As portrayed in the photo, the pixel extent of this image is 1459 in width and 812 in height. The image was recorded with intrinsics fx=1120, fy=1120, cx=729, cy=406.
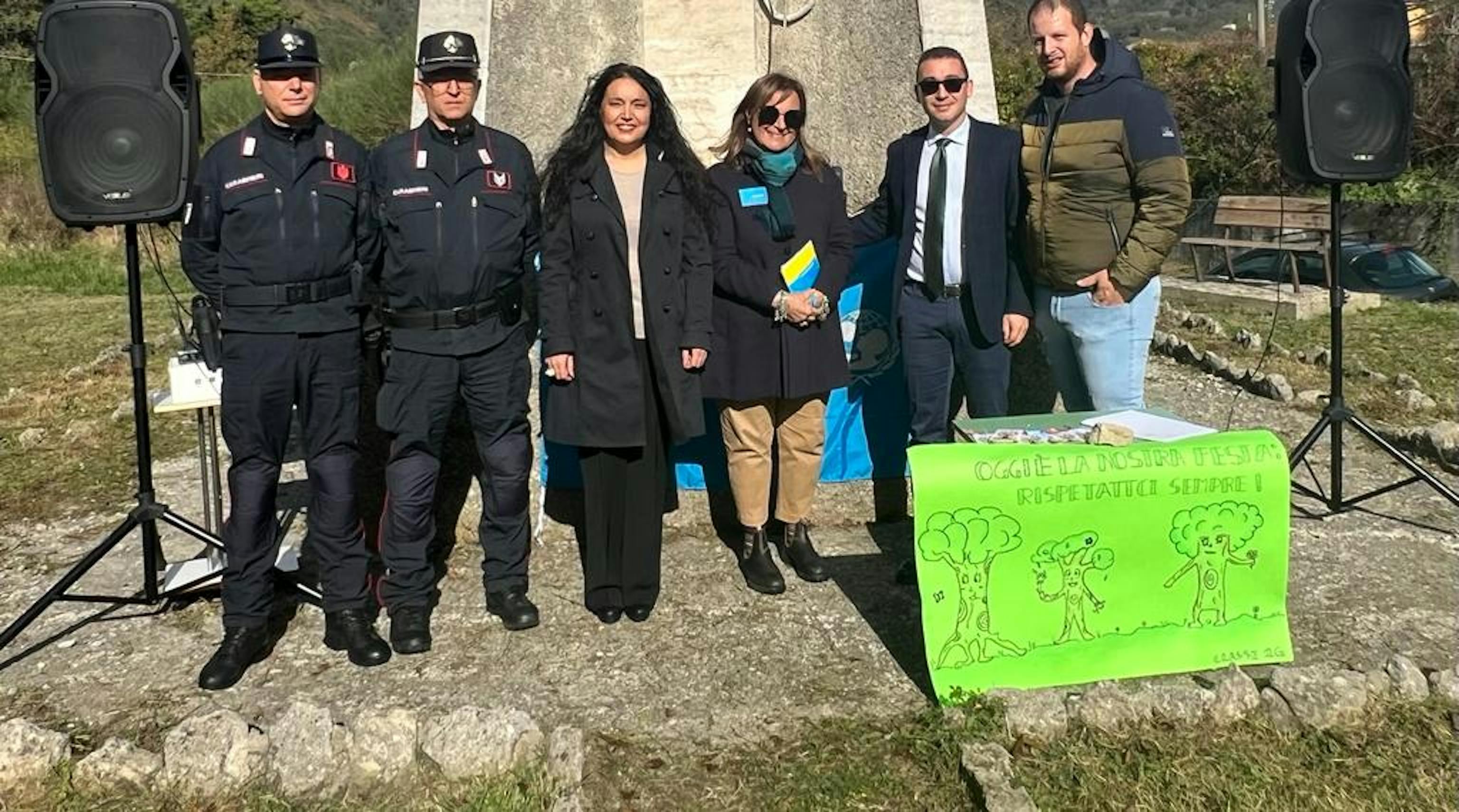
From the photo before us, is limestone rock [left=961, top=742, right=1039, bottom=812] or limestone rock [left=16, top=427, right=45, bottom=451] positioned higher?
limestone rock [left=16, top=427, right=45, bottom=451]

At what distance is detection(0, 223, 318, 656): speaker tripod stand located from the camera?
3580 millimetres

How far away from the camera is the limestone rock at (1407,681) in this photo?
121 inches

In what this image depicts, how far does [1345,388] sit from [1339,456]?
115 inches

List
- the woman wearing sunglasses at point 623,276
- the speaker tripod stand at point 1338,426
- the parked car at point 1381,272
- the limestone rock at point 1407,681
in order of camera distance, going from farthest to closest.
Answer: the parked car at point 1381,272 < the speaker tripod stand at point 1338,426 < the woman wearing sunglasses at point 623,276 < the limestone rock at point 1407,681

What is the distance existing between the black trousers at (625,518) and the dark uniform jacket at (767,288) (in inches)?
13.0

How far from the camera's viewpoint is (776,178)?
12.3 ft

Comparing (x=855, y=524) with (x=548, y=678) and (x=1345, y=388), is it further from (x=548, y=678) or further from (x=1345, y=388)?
(x=1345, y=388)

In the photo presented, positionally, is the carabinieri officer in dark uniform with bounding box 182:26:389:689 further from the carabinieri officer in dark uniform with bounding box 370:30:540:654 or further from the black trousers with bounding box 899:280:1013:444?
the black trousers with bounding box 899:280:1013:444

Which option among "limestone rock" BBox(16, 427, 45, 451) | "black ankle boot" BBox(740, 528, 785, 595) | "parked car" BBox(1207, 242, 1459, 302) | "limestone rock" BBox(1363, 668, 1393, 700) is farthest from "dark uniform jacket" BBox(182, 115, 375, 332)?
"parked car" BBox(1207, 242, 1459, 302)

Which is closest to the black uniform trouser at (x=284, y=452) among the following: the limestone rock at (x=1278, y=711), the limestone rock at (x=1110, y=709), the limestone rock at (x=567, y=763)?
the limestone rock at (x=567, y=763)

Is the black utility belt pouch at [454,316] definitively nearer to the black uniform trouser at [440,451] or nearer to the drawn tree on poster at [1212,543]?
the black uniform trouser at [440,451]

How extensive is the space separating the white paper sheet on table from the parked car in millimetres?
9021

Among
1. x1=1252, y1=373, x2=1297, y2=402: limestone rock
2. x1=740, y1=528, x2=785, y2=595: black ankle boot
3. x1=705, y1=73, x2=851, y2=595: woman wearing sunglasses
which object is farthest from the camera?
x1=1252, y1=373, x2=1297, y2=402: limestone rock

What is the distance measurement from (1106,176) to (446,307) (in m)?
2.15
